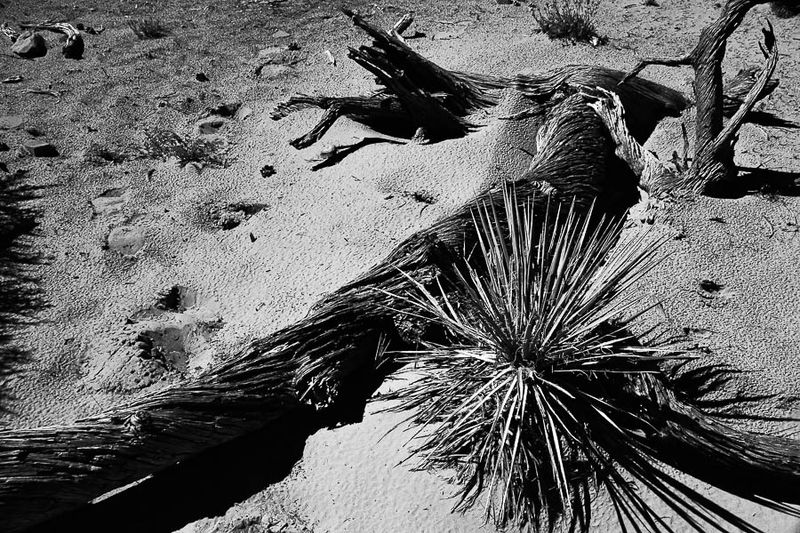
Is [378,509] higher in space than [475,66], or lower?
lower

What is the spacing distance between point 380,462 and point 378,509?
0.70 feet

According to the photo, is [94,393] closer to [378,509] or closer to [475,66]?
[378,509]

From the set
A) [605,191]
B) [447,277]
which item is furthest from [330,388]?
[605,191]

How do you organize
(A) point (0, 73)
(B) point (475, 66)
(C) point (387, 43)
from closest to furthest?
(C) point (387, 43)
(B) point (475, 66)
(A) point (0, 73)

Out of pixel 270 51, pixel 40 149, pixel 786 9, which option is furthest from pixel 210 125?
pixel 786 9

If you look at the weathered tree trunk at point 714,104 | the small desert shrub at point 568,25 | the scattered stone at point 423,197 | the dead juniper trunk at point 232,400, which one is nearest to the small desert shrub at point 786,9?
the small desert shrub at point 568,25

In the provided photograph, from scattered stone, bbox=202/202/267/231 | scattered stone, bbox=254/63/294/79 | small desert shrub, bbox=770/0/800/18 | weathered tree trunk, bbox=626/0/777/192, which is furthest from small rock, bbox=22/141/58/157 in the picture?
small desert shrub, bbox=770/0/800/18

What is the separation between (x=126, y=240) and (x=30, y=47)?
3449 mm

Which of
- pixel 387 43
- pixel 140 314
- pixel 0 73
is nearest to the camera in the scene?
pixel 140 314

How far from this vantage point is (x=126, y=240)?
15.2ft

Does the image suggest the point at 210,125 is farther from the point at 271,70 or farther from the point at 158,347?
the point at 158,347

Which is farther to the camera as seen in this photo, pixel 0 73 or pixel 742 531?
pixel 0 73

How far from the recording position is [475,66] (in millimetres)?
6074

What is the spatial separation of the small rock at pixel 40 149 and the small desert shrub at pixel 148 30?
86.1 inches
